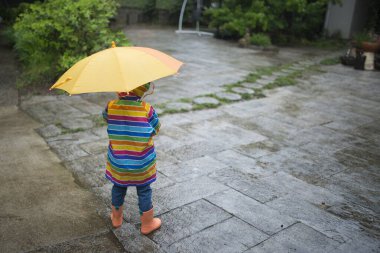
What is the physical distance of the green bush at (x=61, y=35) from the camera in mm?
6582

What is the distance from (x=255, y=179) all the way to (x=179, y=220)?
1.01 metres

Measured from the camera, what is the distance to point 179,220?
9.87 feet

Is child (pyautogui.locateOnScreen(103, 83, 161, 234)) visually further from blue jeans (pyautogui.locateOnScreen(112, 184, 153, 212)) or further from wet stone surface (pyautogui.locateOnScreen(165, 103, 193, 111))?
wet stone surface (pyautogui.locateOnScreen(165, 103, 193, 111))

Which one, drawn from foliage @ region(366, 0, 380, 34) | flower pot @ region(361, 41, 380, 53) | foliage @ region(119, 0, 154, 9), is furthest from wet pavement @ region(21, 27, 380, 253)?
foliage @ region(119, 0, 154, 9)

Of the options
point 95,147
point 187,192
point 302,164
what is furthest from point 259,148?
point 95,147

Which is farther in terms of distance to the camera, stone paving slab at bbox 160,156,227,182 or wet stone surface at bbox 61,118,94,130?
wet stone surface at bbox 61,118,94,130

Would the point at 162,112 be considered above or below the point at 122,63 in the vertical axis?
below

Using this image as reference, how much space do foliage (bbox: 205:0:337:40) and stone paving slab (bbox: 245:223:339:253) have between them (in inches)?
365

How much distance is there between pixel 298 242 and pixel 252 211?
491 mm

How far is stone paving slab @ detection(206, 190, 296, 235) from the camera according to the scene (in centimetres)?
295

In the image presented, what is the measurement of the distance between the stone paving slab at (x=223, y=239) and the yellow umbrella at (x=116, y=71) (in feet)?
3.84

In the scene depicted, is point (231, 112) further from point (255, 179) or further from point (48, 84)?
point (48, 84)

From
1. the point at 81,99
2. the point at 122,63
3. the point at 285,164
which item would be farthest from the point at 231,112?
the point at 122,63

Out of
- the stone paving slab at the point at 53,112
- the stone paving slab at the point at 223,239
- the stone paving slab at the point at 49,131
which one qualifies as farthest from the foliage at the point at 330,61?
the stone paving slab at the point at 223,239
